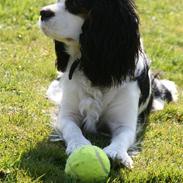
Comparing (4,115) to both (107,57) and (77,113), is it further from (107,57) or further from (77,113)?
(107,57)

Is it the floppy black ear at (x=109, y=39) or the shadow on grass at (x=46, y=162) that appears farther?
the floppy black ear at (x=109, y=39)

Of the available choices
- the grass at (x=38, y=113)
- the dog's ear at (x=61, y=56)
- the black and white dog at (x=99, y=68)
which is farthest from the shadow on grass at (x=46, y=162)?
the dog's ear at (x=61, y=56)

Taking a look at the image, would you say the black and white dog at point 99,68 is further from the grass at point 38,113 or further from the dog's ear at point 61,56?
the grass at point 38,113

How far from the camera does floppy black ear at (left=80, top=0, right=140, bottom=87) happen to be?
4.85 metres

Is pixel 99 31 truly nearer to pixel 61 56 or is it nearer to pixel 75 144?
pixel 61 56

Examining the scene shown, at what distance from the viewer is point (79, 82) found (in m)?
5.20

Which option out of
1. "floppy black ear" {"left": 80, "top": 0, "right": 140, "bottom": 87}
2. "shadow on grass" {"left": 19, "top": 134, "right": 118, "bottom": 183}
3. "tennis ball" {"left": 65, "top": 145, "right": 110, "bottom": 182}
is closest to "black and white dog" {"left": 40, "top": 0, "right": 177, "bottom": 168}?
"floppy black ear" {"left": 80, "top": 0, "right": 140, "bottom": 87}

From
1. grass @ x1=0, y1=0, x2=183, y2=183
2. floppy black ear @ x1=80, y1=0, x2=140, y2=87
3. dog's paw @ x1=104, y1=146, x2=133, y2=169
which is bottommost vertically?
grass @ x1=0, y1=0, x2=183, y2=183

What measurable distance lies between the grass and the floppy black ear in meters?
0.67

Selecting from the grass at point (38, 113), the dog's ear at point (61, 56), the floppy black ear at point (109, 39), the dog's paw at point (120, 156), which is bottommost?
the grass at point (38, 113)

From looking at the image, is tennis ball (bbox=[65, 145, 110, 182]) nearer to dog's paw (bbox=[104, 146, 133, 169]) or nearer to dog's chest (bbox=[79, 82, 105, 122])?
dog's paw (bbox=[104, 146, 133, 169])

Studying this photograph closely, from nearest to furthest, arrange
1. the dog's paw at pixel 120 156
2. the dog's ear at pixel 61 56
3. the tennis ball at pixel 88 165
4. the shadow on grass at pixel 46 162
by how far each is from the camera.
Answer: the tennis ball at pixel 88 165 → the shadow on grass at pixel 46 162 → the dog's paw at pixel 120 156 → the dog's ear at pixel 61 56

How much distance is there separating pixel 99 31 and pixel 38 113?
3.66 ft

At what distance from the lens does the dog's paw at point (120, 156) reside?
4.41 metres
